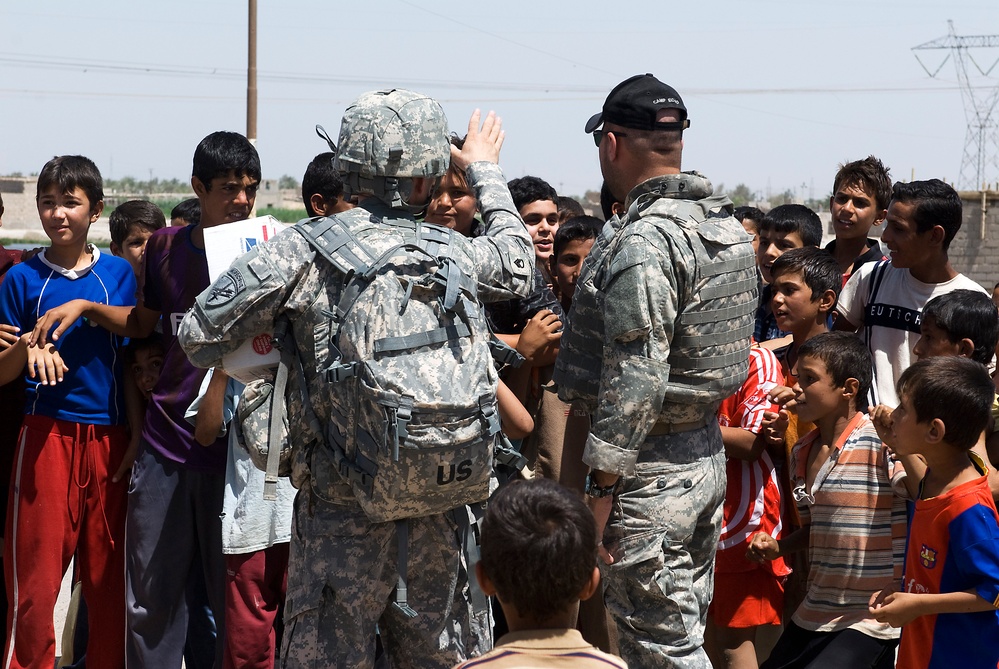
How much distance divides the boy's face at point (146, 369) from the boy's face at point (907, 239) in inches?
132

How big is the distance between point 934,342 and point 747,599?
4.24 ft

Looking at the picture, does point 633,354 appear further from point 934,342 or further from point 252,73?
point 252,73

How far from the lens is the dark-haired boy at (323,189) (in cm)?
464

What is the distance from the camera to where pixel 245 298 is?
10.3 feet

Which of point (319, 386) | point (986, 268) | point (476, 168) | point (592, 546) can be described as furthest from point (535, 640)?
point (986, 268)

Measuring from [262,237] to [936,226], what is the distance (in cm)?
296

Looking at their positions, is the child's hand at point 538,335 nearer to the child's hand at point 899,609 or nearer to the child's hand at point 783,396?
the child's hand at point 783,396

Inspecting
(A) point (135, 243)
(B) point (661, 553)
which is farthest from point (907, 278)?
(A) point (135, 243)

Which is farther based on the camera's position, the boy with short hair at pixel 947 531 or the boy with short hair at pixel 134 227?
the boy with short hair at pixel 134 227

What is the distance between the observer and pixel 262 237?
169 inches

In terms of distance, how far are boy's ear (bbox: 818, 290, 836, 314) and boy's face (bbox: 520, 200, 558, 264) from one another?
1390 mm

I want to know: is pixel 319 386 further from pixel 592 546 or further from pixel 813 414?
pixel 813 414

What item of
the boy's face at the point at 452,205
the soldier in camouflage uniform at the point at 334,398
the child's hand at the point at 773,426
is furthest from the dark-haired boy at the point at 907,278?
A: the soldier in camouflage uniform at the point at 334,398

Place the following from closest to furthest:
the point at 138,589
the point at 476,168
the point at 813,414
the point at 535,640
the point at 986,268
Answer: the point at 535,640 < the point at 476,168 < the point at 813,414 < the point at 138,589 < the point at 986,268
